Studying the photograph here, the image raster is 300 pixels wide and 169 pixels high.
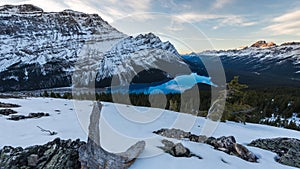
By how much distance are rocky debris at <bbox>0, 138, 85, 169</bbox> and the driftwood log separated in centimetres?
51

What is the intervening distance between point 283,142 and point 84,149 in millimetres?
10369

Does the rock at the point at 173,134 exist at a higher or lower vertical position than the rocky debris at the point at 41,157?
higher

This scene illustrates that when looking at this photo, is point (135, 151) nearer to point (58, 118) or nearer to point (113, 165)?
point (113, 165)

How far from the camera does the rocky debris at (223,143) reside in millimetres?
9734

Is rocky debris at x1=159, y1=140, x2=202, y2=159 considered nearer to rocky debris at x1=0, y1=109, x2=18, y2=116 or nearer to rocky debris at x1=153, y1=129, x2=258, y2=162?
rocky debris at x1=153, y1=129, x2=258, y2=162

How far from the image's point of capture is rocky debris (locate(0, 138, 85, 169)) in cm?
820

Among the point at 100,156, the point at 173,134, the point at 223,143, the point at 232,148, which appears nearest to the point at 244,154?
the point at 232,148

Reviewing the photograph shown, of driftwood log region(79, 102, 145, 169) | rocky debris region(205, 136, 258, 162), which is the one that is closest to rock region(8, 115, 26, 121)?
driftwood log region(79, 102, 145, 169)

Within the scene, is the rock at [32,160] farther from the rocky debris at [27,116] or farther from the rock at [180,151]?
the rocky debris at [27,116]

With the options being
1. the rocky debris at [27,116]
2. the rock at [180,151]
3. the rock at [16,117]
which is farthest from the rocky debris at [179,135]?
the rock at [16,117]

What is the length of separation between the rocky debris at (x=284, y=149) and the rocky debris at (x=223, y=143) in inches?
60.0

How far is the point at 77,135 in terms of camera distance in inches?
425

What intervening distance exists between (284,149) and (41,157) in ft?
37.4

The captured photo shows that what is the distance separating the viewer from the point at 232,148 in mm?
10227
